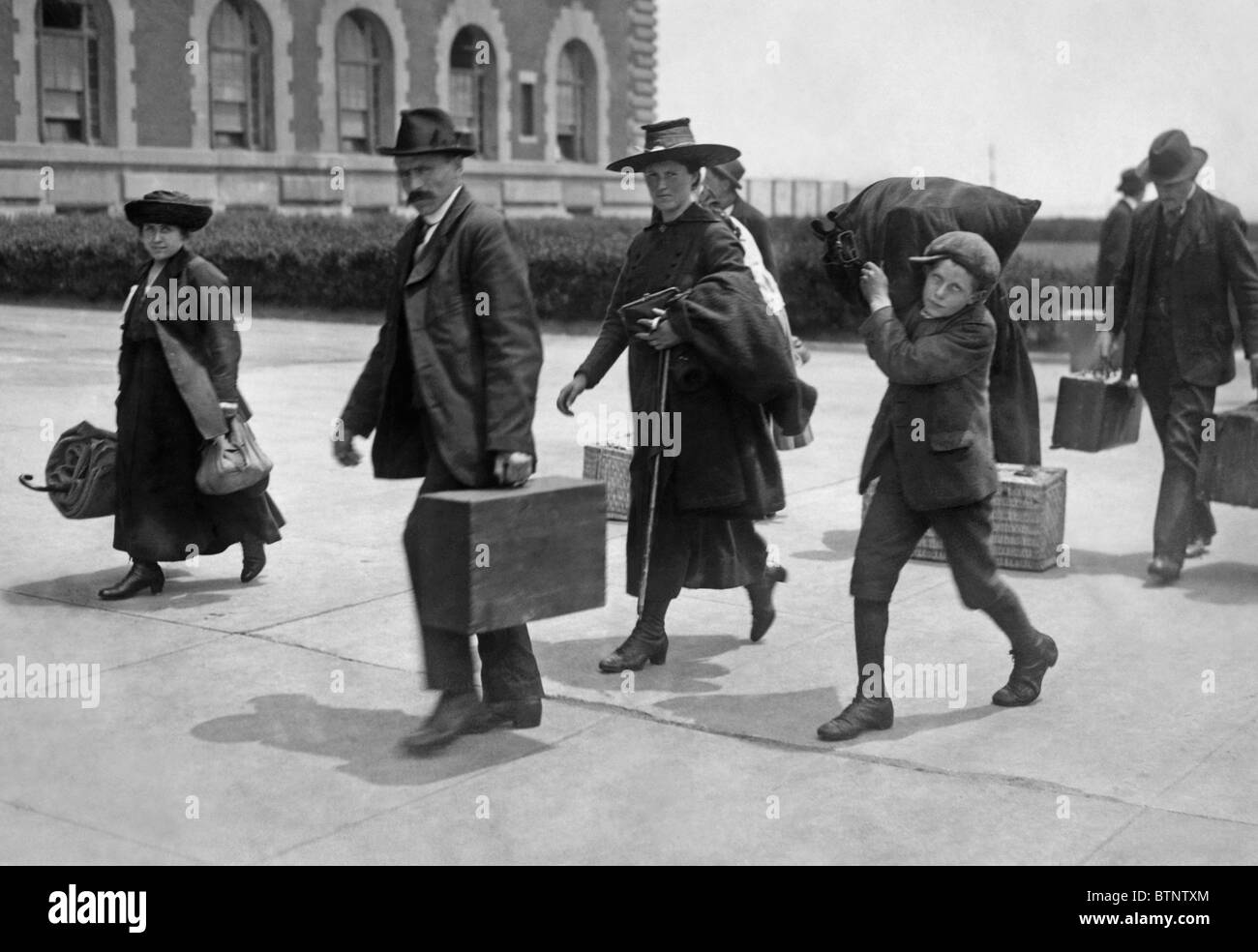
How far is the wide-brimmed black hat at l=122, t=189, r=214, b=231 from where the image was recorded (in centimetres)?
739

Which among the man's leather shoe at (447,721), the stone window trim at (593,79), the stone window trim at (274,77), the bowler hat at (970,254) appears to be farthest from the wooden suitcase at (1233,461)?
the stone window trim at (593,79)

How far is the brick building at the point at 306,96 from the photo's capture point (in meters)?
30.3

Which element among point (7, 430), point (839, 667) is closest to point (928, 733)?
point (839, 667)

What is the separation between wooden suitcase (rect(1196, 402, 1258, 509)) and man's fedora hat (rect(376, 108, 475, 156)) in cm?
409

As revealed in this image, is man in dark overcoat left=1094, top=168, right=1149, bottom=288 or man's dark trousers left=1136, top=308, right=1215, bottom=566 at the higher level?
man in dark overcoat left=1094, top=168, right=1149, bottom=288

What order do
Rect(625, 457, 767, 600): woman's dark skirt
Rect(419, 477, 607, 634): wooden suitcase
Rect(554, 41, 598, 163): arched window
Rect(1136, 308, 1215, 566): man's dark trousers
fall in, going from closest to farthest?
Rect(419, 477, 607, 634): wooden suitcase → Rect(625, 457, 767, 600): woman's dark skirt → Rect(1136, 308, 1215, 566): man's dark trousers → Rect(554, 41, 598, 163): arched window

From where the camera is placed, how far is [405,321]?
554cm

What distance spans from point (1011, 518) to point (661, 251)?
8.43ft

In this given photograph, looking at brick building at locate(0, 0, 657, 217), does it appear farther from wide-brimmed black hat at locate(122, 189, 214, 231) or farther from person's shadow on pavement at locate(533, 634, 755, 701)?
person's shadow on pavement at locate(533, 634, 755, 701)

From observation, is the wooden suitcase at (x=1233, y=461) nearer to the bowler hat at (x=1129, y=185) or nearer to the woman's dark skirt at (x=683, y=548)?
the woman's dark skirt at (x=683, y=548)

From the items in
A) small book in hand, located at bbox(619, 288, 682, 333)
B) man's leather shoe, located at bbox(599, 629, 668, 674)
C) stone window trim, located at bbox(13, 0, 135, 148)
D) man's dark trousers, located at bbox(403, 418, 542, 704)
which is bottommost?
man's leather shoe, located at bbox(599, 629, 668, 674)

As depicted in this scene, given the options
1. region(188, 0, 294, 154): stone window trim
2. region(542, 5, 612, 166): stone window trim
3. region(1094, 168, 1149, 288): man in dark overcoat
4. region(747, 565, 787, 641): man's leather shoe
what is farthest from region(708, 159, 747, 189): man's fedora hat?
region(542, 5, 612, 166): stone window trim

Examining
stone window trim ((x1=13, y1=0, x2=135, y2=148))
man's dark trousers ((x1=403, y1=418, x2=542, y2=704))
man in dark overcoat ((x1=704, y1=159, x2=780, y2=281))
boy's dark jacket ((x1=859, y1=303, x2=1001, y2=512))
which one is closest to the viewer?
man's dark trousers ((x1=403, y1=418, x2=542, y2=704))

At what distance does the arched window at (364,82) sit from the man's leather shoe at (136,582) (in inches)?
1139
